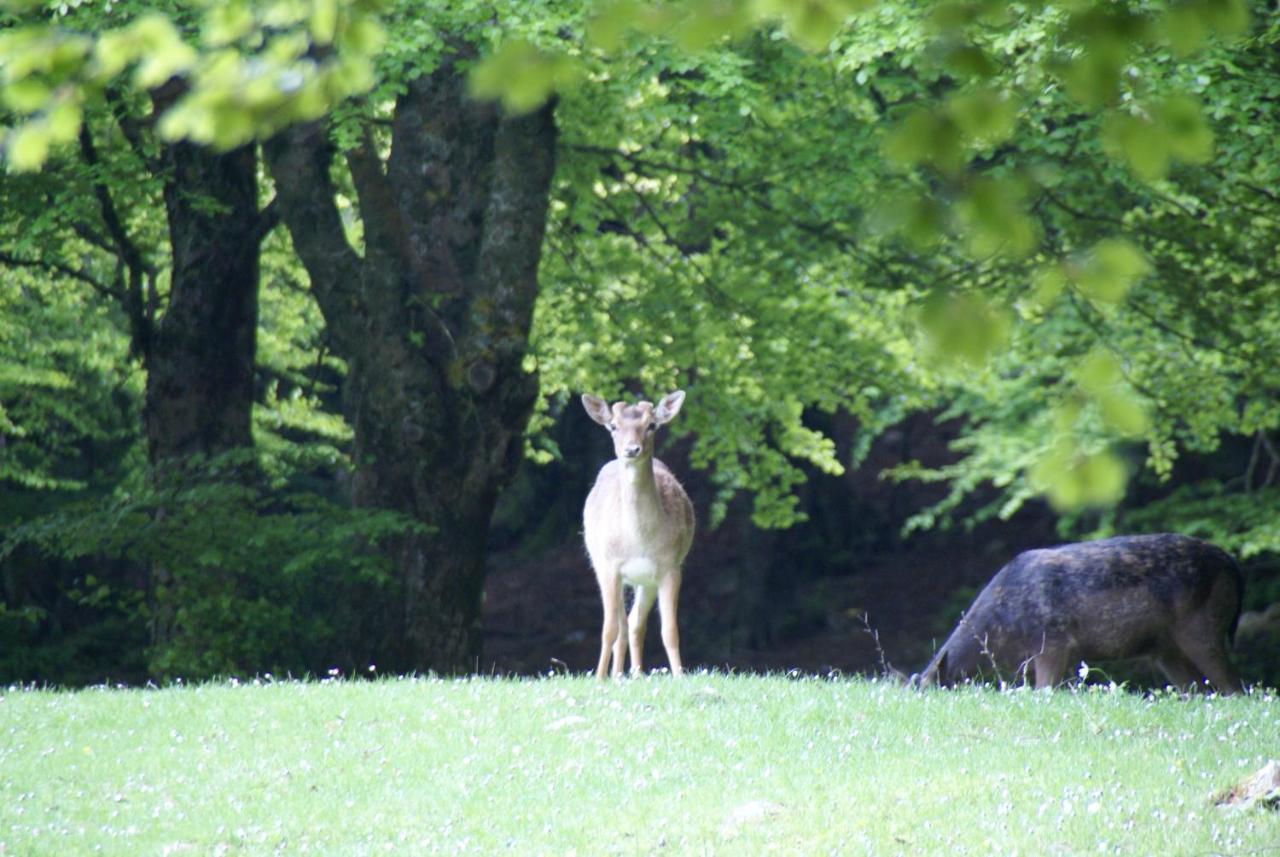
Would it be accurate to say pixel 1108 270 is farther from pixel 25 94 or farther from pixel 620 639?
pixel 620 639

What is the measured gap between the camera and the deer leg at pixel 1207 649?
14.0 m

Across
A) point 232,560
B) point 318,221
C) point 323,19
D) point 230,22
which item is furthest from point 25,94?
point 318,221

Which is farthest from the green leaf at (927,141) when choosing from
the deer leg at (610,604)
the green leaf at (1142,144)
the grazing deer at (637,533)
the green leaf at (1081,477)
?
the deer leg at (610,604)

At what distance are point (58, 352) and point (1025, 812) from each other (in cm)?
1650

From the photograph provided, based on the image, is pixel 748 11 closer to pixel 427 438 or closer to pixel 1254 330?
pixel 427 438

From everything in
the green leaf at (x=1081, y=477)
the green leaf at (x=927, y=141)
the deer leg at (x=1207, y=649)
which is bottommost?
the deer leg at (x=1207, y=649)

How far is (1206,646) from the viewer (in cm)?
1396

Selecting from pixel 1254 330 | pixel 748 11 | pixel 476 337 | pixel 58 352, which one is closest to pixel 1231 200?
pixel 1254 330

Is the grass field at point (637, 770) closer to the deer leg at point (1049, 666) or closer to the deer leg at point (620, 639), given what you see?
the deer leg at point (620, 639)

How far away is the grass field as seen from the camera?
8.52 metres

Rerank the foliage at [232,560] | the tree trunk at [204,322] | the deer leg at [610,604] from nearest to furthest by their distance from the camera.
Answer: the deer leg at [610,604] → the foliage at [232,560] → the tree trunk at [204,322]

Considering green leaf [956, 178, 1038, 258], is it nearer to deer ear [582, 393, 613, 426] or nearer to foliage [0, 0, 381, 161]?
foliage [0, 0, 381, 161]

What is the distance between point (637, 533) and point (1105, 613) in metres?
3.85

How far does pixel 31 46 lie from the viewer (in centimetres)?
353
